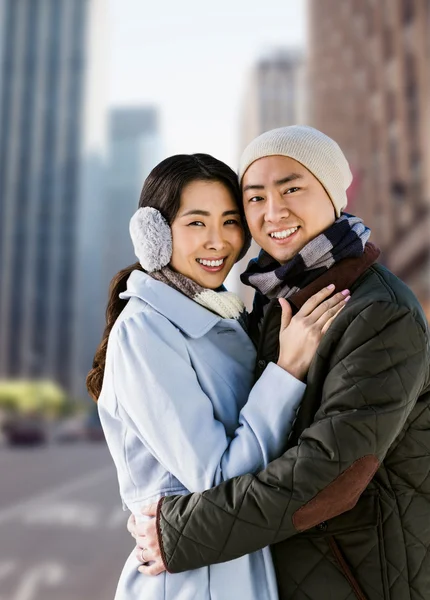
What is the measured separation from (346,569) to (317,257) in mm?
868

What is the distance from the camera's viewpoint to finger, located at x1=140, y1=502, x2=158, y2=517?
2.06m

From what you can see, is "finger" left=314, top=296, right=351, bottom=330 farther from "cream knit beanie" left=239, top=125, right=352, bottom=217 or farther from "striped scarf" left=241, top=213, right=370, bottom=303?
"cream knit beanie" left=239, top=125, right=352, bottom=217

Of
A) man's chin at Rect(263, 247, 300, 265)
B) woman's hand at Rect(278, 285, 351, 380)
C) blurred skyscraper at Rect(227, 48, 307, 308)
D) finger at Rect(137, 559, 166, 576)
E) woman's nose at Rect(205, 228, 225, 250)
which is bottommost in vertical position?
finger at Rect(137, 559, 166, 576)

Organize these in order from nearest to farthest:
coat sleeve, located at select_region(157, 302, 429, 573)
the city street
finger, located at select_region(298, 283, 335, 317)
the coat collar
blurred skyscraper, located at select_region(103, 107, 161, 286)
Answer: coat sleeve, located at select_region(157, 302, 429, 573), finger, located at select_region(298, 283, 335, 317), the coat collar, the city street, blurred skyscraper, located at select_region(103, 107, 161, 286)

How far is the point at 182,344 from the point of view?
2.18 metres

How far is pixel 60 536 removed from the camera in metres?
15.5

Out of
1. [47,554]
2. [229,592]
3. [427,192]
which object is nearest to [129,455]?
[229,592]

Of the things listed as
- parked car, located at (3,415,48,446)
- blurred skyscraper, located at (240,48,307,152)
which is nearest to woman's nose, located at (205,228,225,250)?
parked car, located at (3,415,48,446)

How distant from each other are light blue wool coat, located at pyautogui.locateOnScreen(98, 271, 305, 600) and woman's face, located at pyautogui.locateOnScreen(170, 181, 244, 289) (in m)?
0.14

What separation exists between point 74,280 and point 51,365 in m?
10.5

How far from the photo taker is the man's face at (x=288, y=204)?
2221 mm

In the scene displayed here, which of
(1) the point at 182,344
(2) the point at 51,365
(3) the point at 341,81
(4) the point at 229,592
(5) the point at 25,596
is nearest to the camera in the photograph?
(4) the point at 229,592

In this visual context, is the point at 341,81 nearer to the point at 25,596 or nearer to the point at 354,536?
the point at 25,596

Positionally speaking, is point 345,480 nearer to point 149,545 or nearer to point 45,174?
point 149,545
